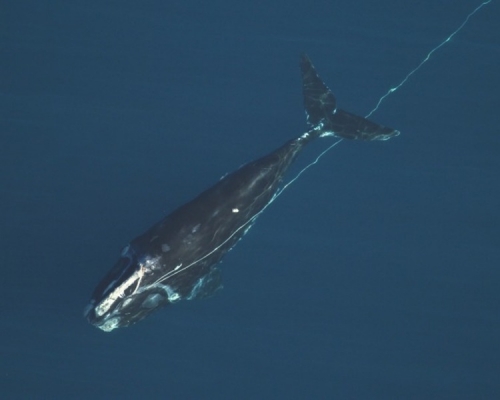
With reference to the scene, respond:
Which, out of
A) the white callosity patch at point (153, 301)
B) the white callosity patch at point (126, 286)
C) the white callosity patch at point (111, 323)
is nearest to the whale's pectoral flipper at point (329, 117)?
the white callosity patch at point (126, 286)

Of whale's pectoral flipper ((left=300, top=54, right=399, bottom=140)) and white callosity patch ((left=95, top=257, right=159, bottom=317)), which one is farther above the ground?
whale's pectoral flipper ((left=300, top=54, right=399, bottom=140))

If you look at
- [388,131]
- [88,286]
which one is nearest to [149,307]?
[88,286]

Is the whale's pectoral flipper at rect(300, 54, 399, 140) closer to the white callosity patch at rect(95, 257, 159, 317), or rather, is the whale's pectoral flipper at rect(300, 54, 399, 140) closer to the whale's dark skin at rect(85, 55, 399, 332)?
the whale's dark skin at rect(85, 55, 399, 332)

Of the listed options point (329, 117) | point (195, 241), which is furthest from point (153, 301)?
point (329, 117)

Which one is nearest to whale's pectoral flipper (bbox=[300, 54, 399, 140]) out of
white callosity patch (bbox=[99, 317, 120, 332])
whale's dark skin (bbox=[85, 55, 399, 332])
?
whale's dark skin (bbox=[85, 55, 399, 332])

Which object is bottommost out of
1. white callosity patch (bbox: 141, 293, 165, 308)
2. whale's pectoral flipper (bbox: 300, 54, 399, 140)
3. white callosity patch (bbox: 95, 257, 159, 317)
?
white callosity patch (bbox: 141, 293, 165, 308)

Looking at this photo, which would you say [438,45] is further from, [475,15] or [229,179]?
[229,179]
